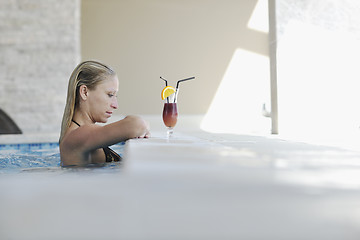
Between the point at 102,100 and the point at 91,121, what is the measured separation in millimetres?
126

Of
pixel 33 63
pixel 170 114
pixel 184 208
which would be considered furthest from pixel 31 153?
pixel 184 208

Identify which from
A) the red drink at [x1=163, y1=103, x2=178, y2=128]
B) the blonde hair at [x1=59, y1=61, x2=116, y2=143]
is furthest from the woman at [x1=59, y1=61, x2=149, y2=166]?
the red drink at [x1=163, y1=103, x2=178, y2=128]

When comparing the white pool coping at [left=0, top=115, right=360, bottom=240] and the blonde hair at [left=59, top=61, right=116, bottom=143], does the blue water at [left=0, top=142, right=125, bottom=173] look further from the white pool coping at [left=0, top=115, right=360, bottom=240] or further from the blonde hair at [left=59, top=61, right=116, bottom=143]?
the white pool coping at [left=0, top=115, right=360, bottom=240]

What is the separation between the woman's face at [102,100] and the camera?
1.74 meters

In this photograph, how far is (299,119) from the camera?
300 centimetres

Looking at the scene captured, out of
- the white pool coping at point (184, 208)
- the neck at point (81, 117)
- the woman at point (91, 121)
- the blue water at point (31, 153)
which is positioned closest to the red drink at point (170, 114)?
the woman at point (91, 121)

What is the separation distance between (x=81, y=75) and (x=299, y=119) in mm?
2032

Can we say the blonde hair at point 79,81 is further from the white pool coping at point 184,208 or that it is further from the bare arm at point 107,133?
the white pool coping at point 184,208

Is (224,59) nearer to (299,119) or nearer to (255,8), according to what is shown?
(255,8)

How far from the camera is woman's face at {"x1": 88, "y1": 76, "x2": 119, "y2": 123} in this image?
5.70ft

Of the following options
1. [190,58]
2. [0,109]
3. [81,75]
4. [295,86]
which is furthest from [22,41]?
[295,86]

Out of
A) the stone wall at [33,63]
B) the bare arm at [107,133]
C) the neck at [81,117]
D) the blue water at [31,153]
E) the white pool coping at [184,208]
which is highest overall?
the stone wall at [33,63]

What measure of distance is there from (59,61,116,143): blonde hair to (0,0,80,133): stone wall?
2.77 meters

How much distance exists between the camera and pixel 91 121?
1.77 m
